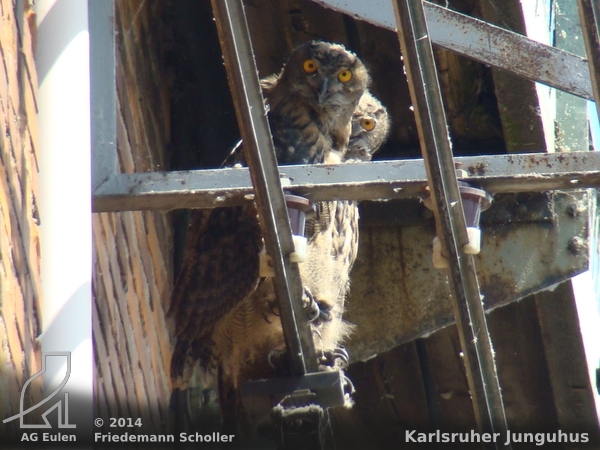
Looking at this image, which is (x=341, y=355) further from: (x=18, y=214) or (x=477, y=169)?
(x=18, y=214)

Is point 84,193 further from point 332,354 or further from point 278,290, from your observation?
point 332,354

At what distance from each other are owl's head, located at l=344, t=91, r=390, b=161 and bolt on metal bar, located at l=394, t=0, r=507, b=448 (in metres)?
1.82

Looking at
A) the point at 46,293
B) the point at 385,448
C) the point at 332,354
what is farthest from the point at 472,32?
the point at 385,448

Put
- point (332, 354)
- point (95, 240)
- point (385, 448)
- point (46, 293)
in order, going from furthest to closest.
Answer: point (385, 448) → point (332, 354) → point (95, 240) → point (46, 293)

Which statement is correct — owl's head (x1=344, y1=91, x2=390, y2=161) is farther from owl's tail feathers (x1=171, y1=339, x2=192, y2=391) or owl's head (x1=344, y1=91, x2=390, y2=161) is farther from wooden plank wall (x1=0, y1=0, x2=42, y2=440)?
wooden plank wall (x1=0, y1=0, x2=42, y2=440)

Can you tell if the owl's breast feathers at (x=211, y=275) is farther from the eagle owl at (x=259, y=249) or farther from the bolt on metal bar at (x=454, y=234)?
the bolt on metal bar at (x=454, y=234)

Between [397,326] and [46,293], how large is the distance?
77.3 inches

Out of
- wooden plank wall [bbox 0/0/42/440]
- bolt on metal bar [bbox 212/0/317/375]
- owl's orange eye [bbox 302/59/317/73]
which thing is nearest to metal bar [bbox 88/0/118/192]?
wooden plank wall [bbox 0/0/42/440]

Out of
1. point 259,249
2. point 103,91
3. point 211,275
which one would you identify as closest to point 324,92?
point 259,249

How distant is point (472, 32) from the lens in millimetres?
2869

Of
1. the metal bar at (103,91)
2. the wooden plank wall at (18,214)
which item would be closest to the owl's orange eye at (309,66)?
the metal bar at (103,91)

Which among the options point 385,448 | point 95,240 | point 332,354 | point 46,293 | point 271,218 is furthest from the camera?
point 385,448

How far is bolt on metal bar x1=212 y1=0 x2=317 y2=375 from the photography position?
1985 millimetres

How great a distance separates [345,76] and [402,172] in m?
1.39
